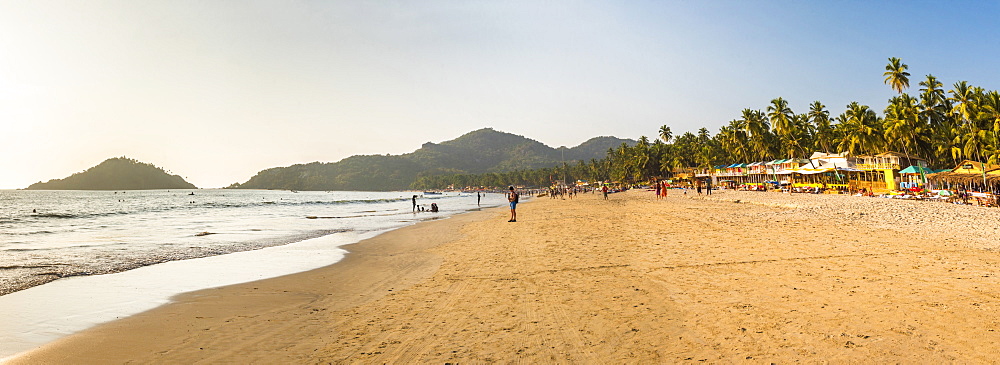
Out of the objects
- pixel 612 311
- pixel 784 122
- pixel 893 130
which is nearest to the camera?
pixel 612 311

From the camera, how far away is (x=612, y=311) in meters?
6.02

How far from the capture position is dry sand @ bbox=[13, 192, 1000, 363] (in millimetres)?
4574

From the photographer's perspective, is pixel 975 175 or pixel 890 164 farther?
pixel 890 164

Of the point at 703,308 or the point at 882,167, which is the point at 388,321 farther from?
the point at 882,167

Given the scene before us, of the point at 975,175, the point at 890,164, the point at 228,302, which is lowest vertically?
the point at 228,302

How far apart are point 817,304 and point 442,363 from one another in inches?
191

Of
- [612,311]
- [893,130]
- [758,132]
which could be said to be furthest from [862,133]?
[612,311]

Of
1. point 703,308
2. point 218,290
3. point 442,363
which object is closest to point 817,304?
point 703,308

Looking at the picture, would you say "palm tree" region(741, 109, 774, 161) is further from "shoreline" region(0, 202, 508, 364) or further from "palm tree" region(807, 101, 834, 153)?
"shoreline" region(0, 202, 508, 364)

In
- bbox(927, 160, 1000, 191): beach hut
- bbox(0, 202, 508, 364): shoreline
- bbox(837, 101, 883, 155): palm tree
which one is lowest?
bbox(0, 202, 508, 364): shoreline

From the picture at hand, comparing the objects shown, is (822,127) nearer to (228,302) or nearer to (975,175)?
(975,175)

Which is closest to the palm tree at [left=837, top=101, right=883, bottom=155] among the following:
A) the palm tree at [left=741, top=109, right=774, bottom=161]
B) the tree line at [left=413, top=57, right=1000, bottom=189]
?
the tree line at [left=413, top=57, right=1000, bottom=189]

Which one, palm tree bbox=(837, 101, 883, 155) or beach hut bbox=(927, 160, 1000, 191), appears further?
palm tree bbox=(837, 101, 883, 155)

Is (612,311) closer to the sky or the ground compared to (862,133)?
closer to the ground
